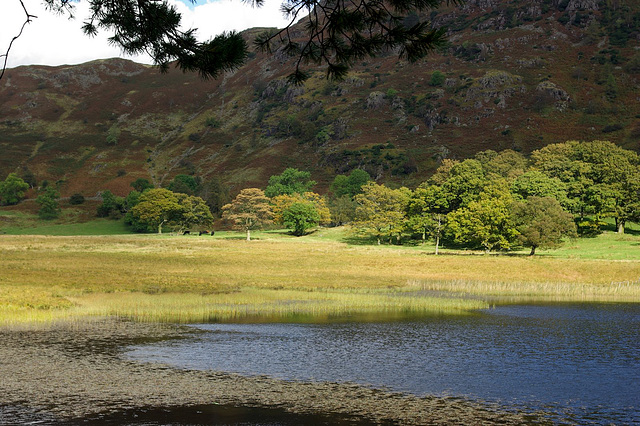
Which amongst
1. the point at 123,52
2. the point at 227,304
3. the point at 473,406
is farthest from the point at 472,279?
the point at 123,52

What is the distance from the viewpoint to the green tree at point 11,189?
488ft

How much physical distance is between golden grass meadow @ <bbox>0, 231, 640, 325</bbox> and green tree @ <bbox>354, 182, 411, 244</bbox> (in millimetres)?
19399

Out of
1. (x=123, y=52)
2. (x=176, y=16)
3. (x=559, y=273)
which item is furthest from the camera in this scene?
(x=559, y=273)

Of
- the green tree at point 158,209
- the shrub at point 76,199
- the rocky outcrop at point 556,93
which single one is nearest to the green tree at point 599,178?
the rocky outcrop at point 556,93

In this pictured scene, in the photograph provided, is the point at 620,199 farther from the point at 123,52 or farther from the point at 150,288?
the point at 123,52

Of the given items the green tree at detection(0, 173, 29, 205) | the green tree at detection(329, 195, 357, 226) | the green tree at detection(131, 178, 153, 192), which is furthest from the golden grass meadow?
the green tree at detection(0, 173, 29, 205)

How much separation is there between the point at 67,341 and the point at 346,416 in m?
14.9

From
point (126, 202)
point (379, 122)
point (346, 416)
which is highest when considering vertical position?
point (379, 122)

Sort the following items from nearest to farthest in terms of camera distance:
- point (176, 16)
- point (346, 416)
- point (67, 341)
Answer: point (176, 16) < point (346, 416) < point (67, 341)

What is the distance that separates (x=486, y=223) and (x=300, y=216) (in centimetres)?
4254

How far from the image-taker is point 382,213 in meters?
101

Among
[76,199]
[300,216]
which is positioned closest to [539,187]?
[300,216]

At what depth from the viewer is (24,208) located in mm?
142875

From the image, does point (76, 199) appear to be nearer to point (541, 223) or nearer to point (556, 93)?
point (541, 223)
